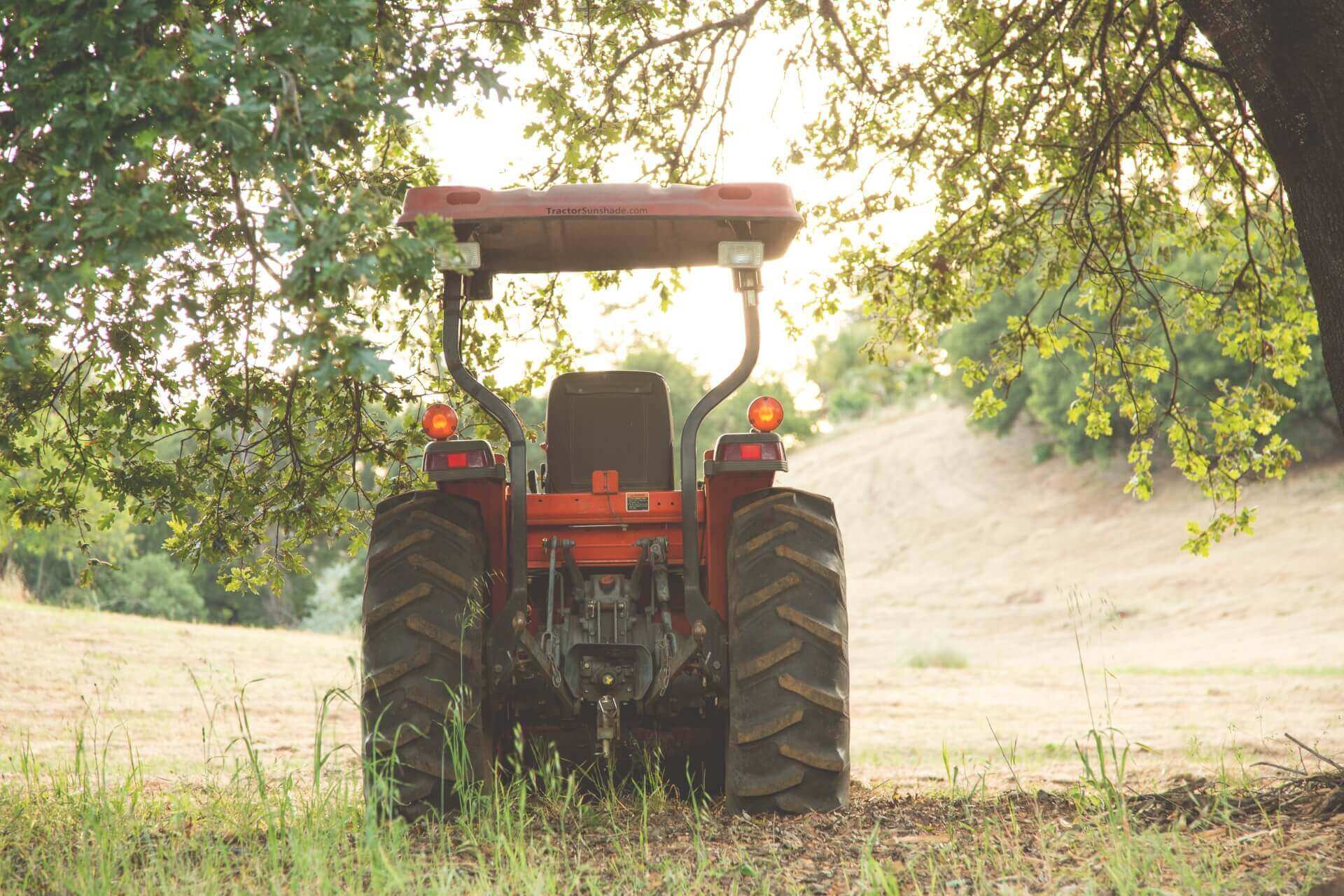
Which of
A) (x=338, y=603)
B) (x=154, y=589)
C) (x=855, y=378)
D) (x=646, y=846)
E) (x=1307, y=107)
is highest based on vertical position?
(x=855, y=378)

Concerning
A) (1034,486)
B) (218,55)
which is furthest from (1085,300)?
(1034,486)

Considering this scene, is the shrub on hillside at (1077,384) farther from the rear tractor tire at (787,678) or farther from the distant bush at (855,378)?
the rear tractor tire at (787,678)

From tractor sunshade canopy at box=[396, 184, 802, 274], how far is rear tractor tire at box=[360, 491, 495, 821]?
1.10 metres

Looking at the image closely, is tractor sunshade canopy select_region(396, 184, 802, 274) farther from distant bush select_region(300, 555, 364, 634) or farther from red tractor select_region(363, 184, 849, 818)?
distant bush select_region(300, 555, 364, 634)

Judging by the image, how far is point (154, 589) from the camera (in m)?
28.0

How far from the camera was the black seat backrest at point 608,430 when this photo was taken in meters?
5.32

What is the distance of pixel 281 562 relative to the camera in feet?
21.1

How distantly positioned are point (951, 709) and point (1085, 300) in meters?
6.34

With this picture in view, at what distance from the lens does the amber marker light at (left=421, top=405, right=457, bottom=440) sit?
4.50m

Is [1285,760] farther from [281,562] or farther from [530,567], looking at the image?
[281,562]

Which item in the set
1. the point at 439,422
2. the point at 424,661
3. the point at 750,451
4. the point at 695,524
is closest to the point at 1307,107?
the point at 750,451

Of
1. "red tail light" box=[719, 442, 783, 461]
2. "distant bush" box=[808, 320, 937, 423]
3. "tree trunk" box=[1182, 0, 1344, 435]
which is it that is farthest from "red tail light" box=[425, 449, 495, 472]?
"distant bush" box=[808, 320, 937, 423]

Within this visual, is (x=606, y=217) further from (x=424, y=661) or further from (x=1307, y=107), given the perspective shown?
(x=1307, y=107)

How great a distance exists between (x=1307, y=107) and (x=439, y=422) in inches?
121
